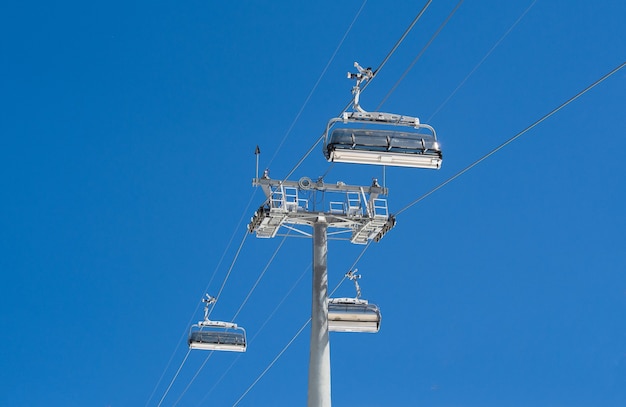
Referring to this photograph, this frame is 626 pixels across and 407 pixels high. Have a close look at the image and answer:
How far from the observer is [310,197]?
876 inches

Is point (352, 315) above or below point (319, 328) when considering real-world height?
above

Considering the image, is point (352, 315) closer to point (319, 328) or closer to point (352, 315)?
point (352, 315)

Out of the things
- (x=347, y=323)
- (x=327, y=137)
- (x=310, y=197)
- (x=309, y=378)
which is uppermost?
(x=310, y=197)

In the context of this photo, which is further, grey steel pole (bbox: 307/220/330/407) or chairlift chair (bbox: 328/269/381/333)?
chairlift chair (bbox: 328/269/381/333)

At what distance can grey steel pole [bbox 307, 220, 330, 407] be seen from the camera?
19.6 metres

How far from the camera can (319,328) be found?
20.5 metres

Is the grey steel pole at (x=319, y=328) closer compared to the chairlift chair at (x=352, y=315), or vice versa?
the grey steel pole at (x=319, y=328)

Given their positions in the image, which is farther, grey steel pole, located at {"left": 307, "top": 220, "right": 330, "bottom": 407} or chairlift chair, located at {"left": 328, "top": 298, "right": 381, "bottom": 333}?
chairlift chair, located at {"left": 328, "top": 298, "right": 381, "bottom": 333}

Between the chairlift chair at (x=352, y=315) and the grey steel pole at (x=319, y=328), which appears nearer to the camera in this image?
the grey steel pole at (x=319, y=328)

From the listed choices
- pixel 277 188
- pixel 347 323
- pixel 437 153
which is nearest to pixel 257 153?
pixel 277 188

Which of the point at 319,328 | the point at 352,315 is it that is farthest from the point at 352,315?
the point at 319,328

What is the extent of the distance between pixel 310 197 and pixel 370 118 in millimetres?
4728

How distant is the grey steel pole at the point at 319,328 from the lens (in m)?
19.6

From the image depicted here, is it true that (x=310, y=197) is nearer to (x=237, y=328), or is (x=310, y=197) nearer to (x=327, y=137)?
(x=327, y=137)
